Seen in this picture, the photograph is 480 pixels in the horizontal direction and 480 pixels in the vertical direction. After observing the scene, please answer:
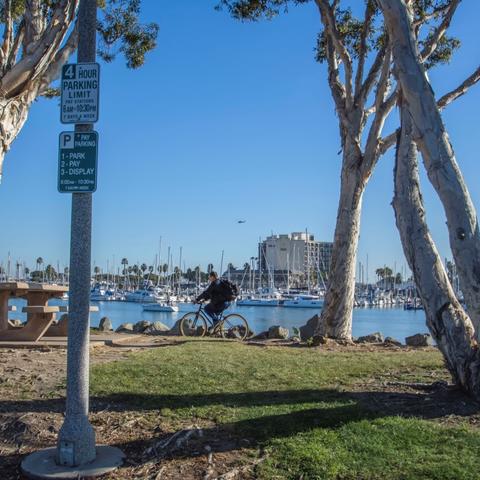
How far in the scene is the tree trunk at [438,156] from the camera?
6156 millimetres

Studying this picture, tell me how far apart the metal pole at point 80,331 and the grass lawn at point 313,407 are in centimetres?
130

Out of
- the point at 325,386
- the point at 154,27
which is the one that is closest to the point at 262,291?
the point at 154,27

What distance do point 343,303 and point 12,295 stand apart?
6.39 metres

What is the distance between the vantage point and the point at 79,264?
195 inches

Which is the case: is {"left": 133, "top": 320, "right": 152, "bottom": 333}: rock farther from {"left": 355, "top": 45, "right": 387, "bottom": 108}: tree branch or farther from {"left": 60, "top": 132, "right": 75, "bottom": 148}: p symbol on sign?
{"left": 60, "top": 132, "right": 75, "bottom": 148}: p symbol on sign

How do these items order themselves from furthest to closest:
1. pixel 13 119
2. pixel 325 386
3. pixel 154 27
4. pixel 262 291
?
pixel 262 291 → pixel 154 27 → pixel 13 119 → pixel 325 386

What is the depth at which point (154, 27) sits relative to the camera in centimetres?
1617

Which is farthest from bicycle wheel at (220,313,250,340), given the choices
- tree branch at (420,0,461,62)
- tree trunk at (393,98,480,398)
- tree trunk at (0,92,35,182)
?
tree trunk at (393,98,480,398)

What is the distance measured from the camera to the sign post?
15.7ft

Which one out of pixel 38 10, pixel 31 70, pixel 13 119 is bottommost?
pixel 13 119

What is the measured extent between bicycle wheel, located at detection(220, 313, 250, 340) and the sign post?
32.6ft

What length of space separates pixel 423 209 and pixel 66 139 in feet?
14.2

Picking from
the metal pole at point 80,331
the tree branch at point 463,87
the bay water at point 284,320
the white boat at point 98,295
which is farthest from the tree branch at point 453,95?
the white boat at point 98,295

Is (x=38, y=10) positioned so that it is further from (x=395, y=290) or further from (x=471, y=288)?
(x=395, y=290)
